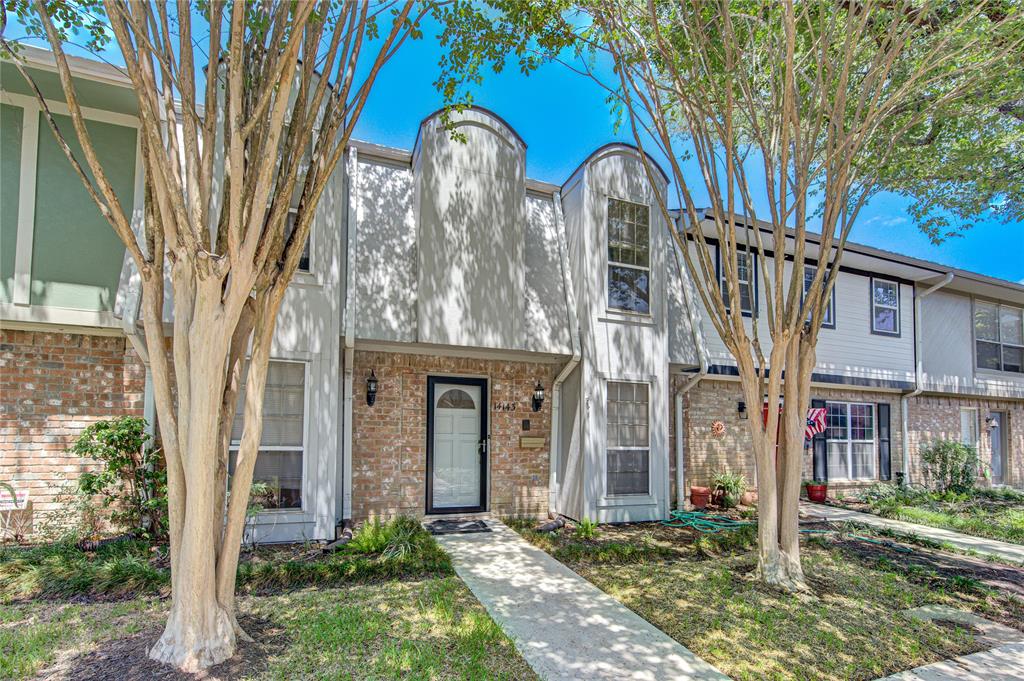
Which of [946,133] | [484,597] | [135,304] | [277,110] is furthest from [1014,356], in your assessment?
[135,304]

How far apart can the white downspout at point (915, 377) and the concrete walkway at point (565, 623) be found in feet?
33.4

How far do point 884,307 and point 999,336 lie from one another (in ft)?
15.4

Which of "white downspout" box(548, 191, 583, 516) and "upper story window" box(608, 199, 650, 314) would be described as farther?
"upper story window" box(608, 199, 650, 314)

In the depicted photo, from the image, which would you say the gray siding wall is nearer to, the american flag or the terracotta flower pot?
the american flag

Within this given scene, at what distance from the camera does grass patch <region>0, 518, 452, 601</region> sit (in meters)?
4.68

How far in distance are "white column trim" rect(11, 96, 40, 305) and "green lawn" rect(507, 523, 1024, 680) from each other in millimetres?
6513

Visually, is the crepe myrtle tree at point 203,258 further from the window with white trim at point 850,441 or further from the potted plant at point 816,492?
the window with white trim at point 850,441

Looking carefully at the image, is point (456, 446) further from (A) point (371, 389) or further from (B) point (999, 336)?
(B) point (999, 336)

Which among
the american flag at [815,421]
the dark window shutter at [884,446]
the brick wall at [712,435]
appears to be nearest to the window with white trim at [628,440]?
the brick wall at [712,435]

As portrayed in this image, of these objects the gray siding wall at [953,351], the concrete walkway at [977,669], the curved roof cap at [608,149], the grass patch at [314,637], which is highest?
the curved roof cap at [608,149]

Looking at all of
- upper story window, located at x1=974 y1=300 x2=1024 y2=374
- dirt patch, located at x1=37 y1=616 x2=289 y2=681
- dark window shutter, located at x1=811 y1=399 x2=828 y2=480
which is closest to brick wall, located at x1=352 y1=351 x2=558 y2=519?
dirt patch, located at x1=37 y1=616 x2=289 y2=681

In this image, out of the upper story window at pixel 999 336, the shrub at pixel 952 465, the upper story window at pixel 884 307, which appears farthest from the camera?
the upper story window at pixel 999 336

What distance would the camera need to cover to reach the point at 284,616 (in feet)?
13.8

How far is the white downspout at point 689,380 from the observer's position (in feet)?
29.3
